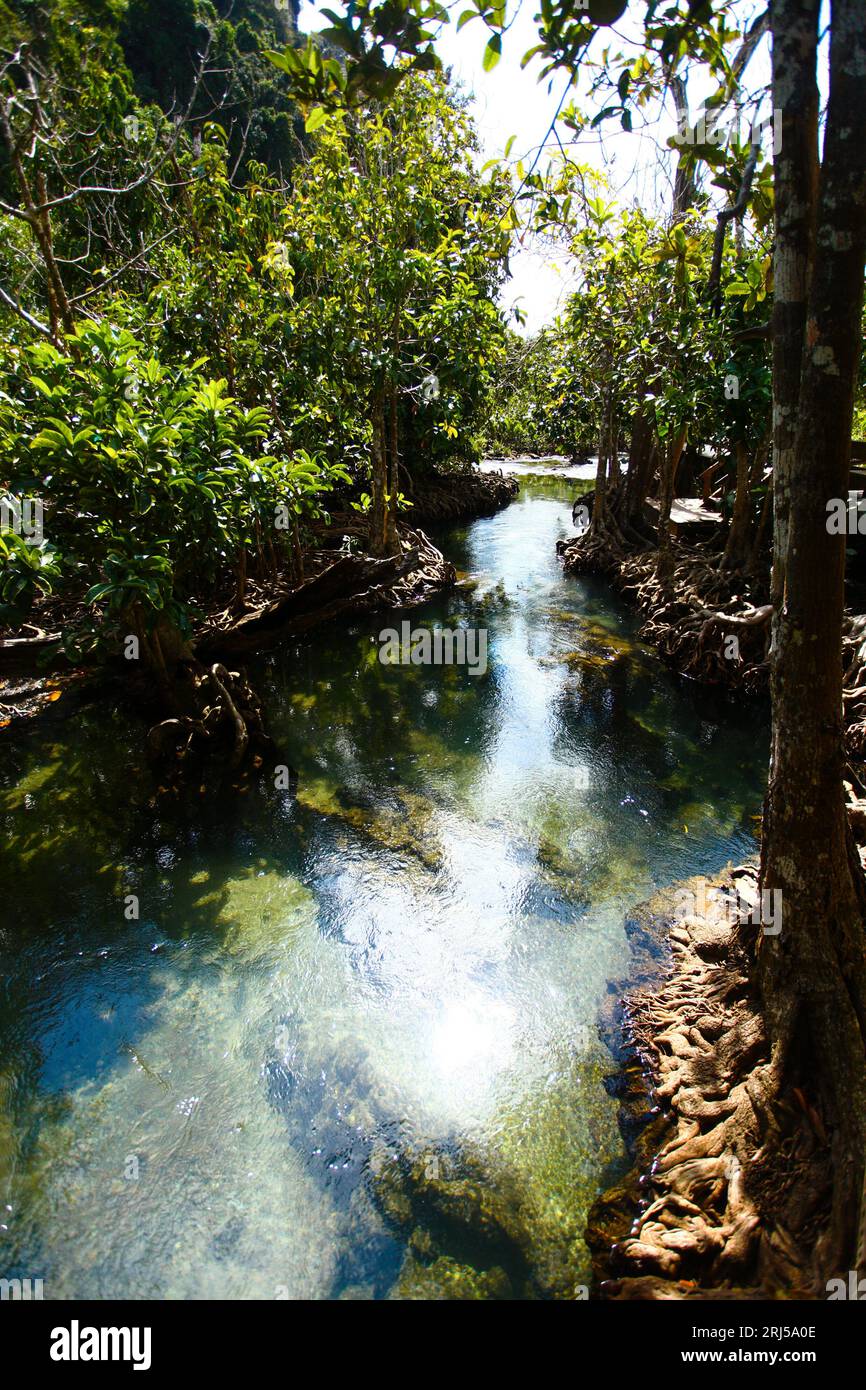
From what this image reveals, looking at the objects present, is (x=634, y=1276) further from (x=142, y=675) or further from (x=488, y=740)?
(x=142, y=675)

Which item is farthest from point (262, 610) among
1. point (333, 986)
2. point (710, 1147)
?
point (710, 1147)

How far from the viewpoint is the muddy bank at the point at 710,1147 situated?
3.14 m

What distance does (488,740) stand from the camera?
899 cm

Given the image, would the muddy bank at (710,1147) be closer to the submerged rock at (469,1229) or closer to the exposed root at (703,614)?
the submerged rock at (469,1229)

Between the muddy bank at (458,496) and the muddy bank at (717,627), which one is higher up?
the muddy bank at (458,496)

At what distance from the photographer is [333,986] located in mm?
5148

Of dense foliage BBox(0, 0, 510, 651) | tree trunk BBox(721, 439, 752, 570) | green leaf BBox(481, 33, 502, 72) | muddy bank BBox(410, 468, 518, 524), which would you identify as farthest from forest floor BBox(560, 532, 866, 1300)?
muddy bank BBox(410, 468, 518, 524)

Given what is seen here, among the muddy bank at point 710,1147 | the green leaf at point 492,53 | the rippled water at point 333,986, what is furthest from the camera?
the rippled water at point 333,986

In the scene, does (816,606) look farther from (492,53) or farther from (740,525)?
(740,525)

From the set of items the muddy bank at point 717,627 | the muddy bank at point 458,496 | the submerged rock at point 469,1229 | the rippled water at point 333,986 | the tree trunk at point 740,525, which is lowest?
A: the submerged rock at point 469,1229

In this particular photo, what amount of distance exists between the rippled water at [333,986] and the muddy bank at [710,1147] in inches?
8.6

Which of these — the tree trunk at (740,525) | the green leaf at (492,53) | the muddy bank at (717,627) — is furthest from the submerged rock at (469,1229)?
the tree trunk at (740,525)
